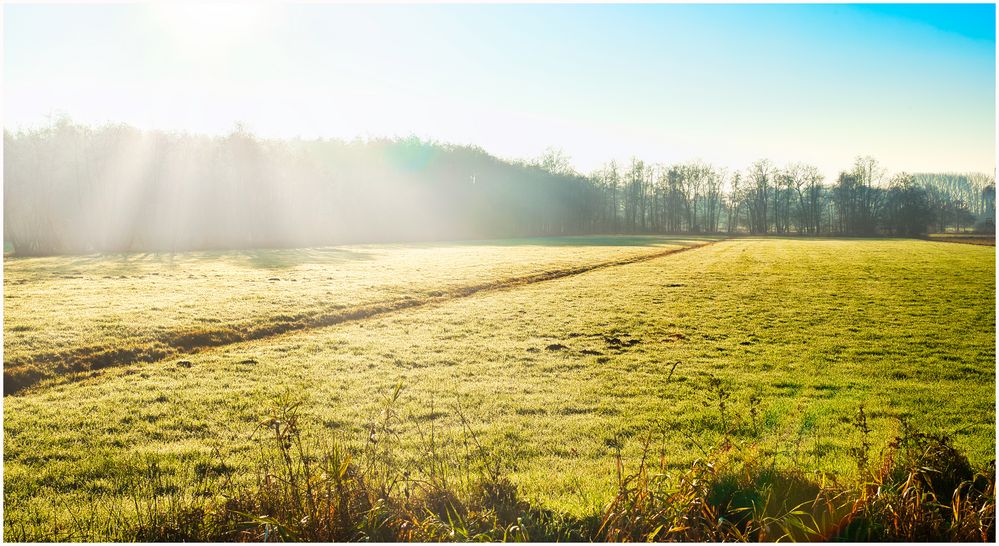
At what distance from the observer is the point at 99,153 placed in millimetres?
57656

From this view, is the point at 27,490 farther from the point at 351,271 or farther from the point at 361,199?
the point at 361,199

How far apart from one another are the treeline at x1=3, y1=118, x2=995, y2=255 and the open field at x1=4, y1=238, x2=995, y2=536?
37380 millimetres

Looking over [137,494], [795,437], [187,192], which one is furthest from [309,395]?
[187,192]

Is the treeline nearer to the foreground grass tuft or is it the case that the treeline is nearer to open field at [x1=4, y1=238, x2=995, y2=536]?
open field at [x1=4, y1=238, x2=995, y2=536]

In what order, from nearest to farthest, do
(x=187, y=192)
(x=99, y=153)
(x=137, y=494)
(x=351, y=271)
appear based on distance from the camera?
1. (x=137, y=494)
2. (x=351, y=271)
3. (x=99, y=153)
4. (x=187, y=192)

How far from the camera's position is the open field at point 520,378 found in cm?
819

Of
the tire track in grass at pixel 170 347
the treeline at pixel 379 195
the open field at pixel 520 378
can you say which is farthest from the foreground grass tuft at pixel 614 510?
the treeline at pixel 379 195

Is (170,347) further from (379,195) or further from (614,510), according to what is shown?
(379,195)

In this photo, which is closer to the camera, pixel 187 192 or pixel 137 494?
pixel 137 494

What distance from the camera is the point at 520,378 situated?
1273 cm

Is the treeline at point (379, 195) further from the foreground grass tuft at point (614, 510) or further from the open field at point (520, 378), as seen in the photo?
the foreground grass tuft at point (614, 510)

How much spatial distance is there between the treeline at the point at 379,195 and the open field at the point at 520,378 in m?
37.4

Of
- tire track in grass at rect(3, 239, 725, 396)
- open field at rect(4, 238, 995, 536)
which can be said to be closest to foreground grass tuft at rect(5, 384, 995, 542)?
open field at rect(4, 238, 995, 536)

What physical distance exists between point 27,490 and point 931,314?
25.9 meters
